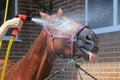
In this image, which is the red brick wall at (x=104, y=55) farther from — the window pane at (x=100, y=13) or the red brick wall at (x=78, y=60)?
the window pane at (x=100, y=13)

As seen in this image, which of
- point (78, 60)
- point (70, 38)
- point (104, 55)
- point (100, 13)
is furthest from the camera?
point (78, 60)

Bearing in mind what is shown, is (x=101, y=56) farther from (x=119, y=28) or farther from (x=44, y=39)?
(x=44, y=39)

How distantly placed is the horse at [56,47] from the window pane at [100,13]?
347cm

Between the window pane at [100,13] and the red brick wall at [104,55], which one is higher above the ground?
the window pane at [100,13]

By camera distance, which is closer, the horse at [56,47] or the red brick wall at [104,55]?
the horse at [56,47]

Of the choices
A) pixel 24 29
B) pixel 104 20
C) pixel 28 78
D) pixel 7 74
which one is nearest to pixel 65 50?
pixel 28 78

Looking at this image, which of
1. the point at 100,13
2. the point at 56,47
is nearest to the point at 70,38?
the point at 56,47

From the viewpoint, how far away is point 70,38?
10.5 feet

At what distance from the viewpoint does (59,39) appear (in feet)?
10.7

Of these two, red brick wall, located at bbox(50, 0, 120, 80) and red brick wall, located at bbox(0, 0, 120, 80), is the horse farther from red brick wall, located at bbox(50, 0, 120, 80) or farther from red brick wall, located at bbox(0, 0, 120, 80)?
red brick wall, located at bbox(50, 0, 120, 80)

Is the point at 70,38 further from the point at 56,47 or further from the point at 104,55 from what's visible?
the point at 104,55

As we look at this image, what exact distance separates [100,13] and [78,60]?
3.38 ft

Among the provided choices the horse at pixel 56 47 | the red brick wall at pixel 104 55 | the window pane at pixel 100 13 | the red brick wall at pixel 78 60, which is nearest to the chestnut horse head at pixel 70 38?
the horse at pixel 56 47

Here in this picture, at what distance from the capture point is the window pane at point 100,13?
264 inches
